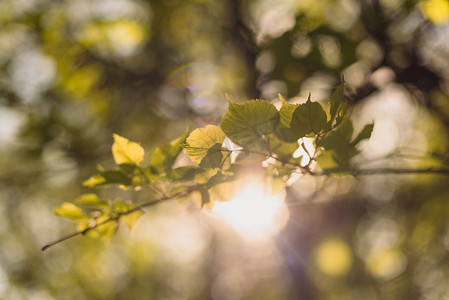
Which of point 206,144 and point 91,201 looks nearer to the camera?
point 206,144

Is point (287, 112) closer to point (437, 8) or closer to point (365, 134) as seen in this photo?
point (365, 134)

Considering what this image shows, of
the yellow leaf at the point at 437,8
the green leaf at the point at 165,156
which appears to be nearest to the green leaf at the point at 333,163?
the green leaf at the point at 165,156

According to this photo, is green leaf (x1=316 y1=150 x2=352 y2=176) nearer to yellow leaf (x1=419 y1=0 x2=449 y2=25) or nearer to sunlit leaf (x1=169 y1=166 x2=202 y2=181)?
sunlit leaf (x1=169 y1=166 x2=202 y2=181)

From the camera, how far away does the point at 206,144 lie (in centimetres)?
64

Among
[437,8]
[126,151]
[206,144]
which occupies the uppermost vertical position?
[437,8]

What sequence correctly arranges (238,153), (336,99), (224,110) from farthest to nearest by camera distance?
(224,110), (238,153), (336,99)

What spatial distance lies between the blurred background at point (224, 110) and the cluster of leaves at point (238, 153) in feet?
0.30

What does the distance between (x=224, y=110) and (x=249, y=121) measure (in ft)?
5.90

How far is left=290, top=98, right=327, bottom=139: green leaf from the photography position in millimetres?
587

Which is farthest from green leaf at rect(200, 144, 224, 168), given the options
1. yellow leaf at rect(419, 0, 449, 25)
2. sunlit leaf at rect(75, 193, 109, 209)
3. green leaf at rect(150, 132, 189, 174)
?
yellow leaf at rect(419, 0, 449, 25)

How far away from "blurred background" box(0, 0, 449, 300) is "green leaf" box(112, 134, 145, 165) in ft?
0.65

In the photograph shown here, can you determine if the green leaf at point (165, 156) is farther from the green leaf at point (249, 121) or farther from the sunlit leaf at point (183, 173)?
the green leaf at point (249, 121)

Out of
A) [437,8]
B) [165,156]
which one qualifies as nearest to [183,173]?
[165,156]

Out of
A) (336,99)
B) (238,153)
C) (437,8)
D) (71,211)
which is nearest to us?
(336,99)
